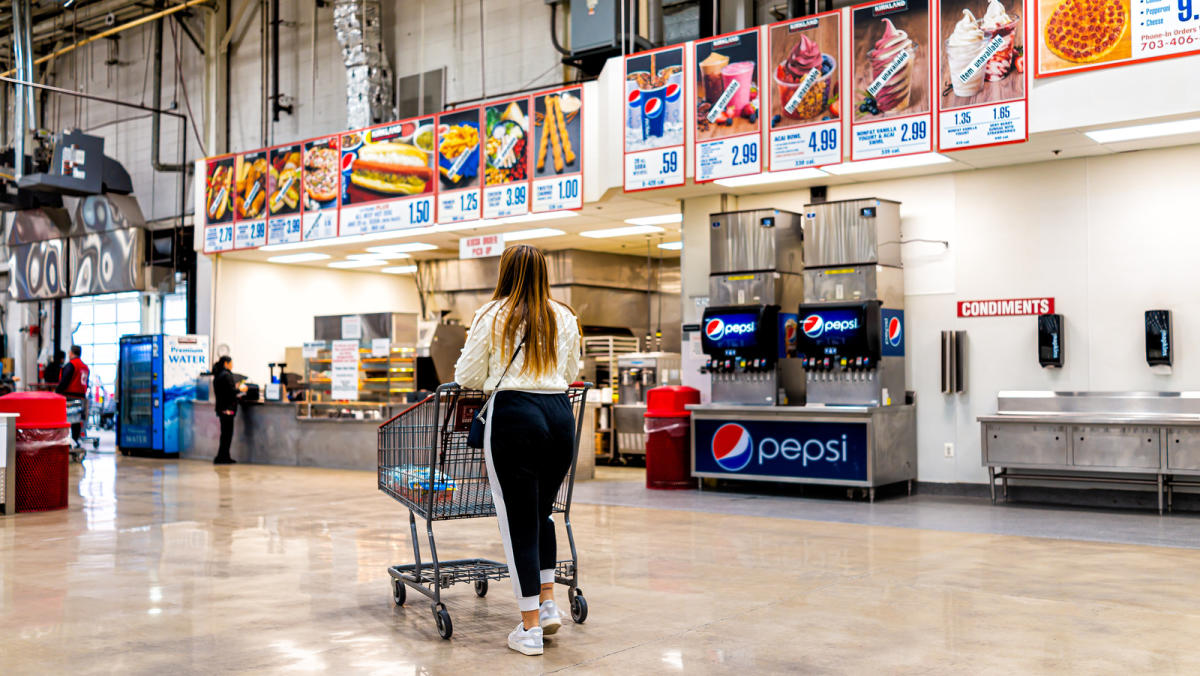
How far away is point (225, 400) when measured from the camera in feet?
46.2

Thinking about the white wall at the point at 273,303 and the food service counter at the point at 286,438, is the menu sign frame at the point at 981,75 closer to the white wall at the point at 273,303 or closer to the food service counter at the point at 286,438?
the food service counter at the point at 286,438

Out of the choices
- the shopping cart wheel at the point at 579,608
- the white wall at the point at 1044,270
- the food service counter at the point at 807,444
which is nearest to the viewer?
the shopping cart wheel at the point at 579,608

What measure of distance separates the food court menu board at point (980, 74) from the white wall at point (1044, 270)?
1.23 m

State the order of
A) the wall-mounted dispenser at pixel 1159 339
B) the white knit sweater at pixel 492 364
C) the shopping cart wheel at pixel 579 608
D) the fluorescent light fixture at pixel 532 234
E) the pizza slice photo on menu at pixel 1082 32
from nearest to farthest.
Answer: the white knit sweater at pixel 492 364 → the shopping cart wheel at pixel 579 608 → the pizza slice photo on menu at pixel 1082 32 → the wall-mounted dispenser at pixel 1159 339 → the fluorescent light fixture at pixel 532 234

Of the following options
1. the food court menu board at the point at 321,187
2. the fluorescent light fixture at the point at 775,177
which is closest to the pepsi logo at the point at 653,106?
the fluorescent light fixture at the point at 775,177

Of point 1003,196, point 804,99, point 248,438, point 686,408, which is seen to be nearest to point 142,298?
point 248,438

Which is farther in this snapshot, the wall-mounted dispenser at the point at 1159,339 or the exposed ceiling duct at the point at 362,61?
the exposed ceiling duct at the point at 362,61

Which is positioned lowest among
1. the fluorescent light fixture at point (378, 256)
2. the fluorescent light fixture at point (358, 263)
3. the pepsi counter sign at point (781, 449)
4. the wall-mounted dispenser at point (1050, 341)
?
the pepsi counter sign at point (781, 449)

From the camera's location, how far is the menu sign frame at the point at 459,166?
12.3m

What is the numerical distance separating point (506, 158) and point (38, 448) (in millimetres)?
5751

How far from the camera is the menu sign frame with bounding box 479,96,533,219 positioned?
1181 centimetres

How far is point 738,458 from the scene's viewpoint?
1014 centimetres

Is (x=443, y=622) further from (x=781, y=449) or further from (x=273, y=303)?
(x=273, y=303)

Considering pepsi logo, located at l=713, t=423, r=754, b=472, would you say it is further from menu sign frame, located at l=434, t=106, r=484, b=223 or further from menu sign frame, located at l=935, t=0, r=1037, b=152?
menu sign frame, located at l=434, t=106, r=484, b=223
